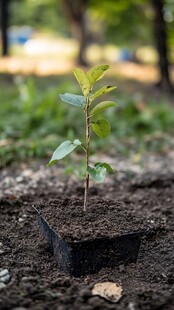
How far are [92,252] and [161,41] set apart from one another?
6974 mm

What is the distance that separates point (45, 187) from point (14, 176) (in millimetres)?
354

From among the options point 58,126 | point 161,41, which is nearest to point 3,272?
point 58,126

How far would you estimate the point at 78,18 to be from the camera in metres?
10.7

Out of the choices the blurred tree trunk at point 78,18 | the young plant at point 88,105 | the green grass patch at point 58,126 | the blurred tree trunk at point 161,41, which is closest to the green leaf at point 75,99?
the young plant at point 88,105

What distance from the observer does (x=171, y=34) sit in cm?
936

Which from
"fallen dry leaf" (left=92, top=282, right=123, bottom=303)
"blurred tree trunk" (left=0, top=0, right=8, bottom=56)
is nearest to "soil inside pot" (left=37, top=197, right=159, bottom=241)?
"fallen dry leaf" (left=92, top=282, right=123, bottom=303)

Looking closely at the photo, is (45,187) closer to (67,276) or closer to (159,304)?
(67,276)

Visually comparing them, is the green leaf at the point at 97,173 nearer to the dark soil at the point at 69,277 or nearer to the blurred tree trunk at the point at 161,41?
the dark soil at the point at 69,277

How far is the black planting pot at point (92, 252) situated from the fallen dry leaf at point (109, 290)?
0.16m

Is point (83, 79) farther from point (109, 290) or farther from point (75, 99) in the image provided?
point (109, 290)

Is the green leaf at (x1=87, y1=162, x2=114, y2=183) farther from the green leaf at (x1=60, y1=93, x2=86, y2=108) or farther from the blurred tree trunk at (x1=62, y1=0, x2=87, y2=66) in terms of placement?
the blurred tree trunk at (x1=62, y1=0, x2=87, y2=66)

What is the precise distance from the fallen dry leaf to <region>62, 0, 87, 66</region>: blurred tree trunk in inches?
338

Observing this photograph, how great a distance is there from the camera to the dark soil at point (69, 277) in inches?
82.7

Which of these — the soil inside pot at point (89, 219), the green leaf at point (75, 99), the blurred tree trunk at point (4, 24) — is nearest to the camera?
the soil inside pot at point (89, 219)
